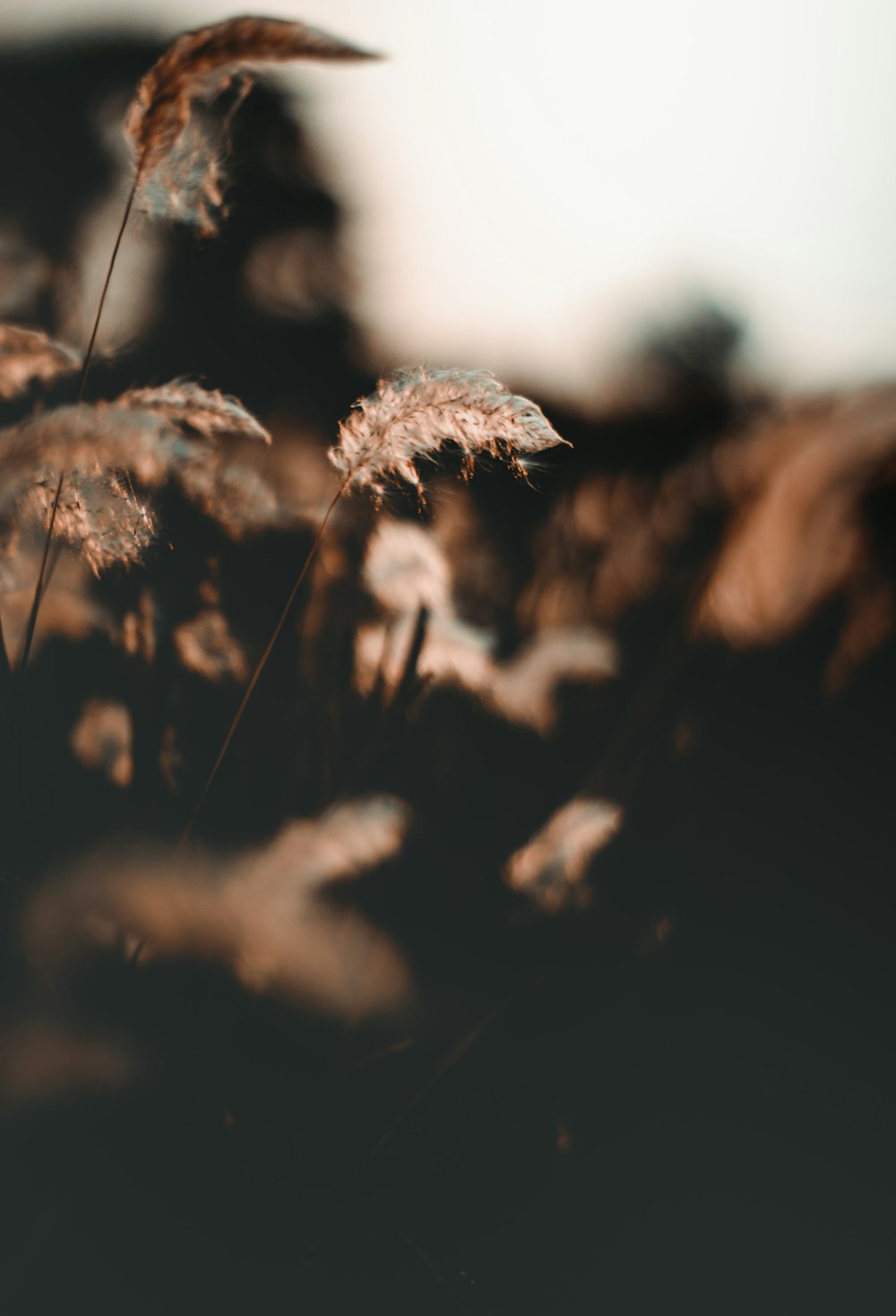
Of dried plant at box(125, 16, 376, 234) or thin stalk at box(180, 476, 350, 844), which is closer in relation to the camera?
dried plant at box(125, 16, 376, 234)

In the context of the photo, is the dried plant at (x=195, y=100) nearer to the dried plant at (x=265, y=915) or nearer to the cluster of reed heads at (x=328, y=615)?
the cluster of reed heads at (x=328, y=615)

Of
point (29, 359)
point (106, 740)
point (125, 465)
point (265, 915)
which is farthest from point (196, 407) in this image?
point (265, 915)

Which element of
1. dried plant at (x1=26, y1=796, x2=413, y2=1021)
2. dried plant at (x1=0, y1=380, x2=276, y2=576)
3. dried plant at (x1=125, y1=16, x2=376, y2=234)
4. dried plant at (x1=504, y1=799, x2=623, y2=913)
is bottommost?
dried plant at (x1=26, y1=796, x2=413, y2=1021)

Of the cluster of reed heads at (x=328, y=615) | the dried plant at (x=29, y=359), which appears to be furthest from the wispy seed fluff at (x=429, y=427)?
the dried plant at (x=29, y=359)

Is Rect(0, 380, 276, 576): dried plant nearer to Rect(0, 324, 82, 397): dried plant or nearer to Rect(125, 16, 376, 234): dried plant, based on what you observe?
Rect(0, 324, 82, 397): dried plant

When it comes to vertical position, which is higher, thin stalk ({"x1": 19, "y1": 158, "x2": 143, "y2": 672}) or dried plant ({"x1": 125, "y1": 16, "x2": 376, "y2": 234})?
dried plant ({"x1": 125, "y1": 16, "x2": 376, "y2": 234})

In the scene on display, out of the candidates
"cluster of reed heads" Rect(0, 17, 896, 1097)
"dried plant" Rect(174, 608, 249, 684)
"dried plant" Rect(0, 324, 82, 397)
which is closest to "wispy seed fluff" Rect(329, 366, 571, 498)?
"cluster of reed heads" Rect(0, 17, 896, 1097)

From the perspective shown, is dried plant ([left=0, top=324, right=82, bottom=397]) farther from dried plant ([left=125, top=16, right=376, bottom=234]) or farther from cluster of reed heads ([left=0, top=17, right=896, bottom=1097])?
dried plant ([left=125, top=16, right=376, bottom=234])

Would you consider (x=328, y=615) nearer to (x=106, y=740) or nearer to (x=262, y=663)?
(x=262, y=663)
